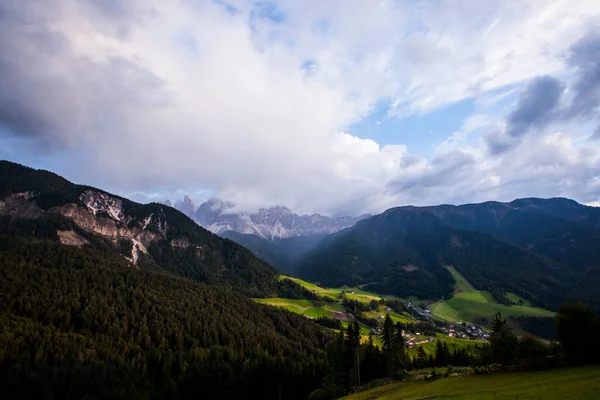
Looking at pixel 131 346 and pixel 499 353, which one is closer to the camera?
pixel 499 353

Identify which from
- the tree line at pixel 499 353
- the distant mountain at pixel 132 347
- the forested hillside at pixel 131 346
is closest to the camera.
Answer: the tree line at pixel 499 353

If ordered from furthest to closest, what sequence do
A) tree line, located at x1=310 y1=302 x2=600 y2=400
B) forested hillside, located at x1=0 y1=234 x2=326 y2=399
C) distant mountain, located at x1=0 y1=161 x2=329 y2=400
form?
forested hillside, located at x1=0 y1=234 x2=326 y2=399, distant mountain, located at x1=0 y1=161 x2=329 y2=400, tree line, located at x1=310 y1=302 x2=600 y2=400

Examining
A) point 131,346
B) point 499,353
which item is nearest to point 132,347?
point 131,346

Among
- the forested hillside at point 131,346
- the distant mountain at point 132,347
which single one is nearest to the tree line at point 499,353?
the distant mountain at point 132,347

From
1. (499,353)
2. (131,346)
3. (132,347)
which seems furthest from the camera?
(131,346)

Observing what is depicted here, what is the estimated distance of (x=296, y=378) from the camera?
354 ft

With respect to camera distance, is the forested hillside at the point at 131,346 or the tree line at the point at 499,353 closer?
the tree line at the point at 499,353

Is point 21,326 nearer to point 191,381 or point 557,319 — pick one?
point 191,381

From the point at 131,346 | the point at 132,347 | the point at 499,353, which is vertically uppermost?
the point at 499,353

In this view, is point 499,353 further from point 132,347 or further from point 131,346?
point 131,346

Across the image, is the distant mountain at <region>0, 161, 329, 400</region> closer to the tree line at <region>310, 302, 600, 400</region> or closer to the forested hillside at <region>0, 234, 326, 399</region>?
the forested hillside at <region>0, 234, 326, 399</region>

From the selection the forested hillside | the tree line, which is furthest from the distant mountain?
the tree line

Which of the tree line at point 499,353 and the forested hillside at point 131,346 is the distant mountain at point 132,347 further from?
the tree line at point 499,353

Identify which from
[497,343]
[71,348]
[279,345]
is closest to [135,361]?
[71,348]
